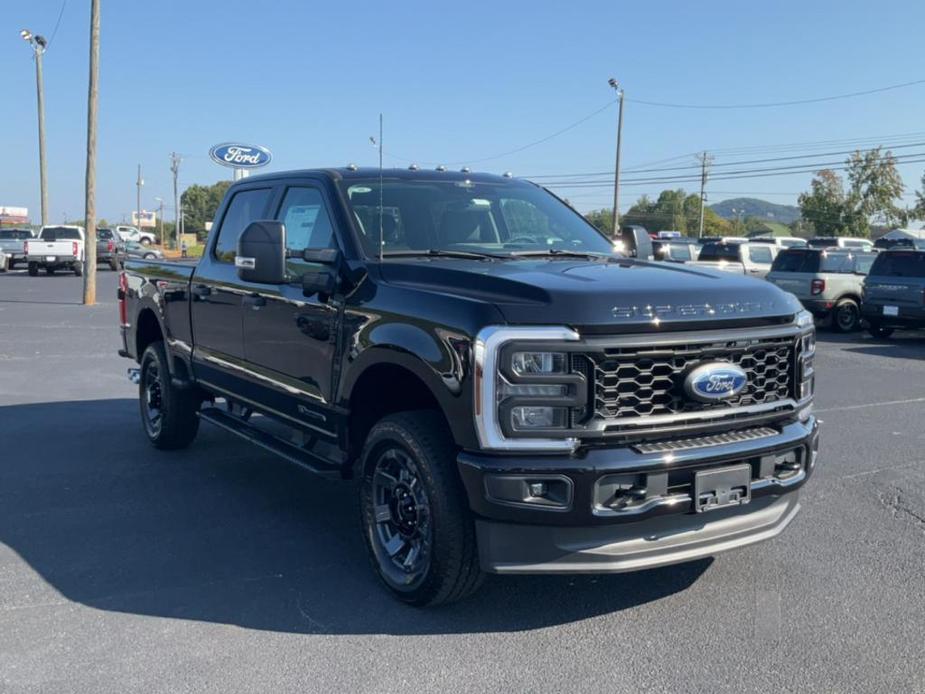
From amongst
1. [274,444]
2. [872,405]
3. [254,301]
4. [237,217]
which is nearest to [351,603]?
[274,444]

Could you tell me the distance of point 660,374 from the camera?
3.75 m

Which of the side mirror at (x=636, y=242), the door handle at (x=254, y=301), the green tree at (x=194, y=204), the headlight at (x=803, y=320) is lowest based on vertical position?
the door handle at (x=254, y=301)

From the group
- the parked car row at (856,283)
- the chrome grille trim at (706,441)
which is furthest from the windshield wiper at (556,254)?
the parked car row at (856,283)

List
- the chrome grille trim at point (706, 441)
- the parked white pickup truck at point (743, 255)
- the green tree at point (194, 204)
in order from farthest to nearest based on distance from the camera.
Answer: the green tree at point (194, 204) < the parked white pickup truck at point (743, 255) < the chrome grille trim at point (706, 441)

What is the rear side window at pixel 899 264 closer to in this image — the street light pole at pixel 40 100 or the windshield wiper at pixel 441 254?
the windshield wiper at pixel 441 254

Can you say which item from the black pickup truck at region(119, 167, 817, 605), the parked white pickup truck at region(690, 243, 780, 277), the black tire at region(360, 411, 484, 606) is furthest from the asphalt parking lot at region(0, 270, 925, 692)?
the parked white pickup truck at region(690, 243, 780, 277)

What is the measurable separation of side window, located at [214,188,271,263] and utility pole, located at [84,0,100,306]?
14726 mm

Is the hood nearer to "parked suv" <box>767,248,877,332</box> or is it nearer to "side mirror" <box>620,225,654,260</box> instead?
"side mirror" <box>620,225,654,260</box>

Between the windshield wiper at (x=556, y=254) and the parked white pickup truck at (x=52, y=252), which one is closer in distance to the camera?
the windshield wiper at (x=556, y=254)

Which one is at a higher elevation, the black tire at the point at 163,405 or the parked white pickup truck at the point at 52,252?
the parked white pickup truck at the point at 52,252

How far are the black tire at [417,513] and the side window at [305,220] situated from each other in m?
1.27

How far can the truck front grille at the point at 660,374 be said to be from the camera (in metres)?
3.62

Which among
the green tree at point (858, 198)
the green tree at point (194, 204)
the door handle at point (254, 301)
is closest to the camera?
the door handle at point (254, 301)

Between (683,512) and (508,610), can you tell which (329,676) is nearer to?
(508,610)
